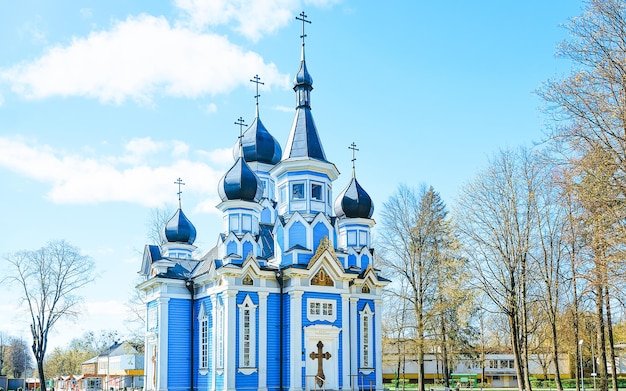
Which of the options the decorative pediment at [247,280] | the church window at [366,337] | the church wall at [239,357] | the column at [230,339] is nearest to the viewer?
the column at [230,339]

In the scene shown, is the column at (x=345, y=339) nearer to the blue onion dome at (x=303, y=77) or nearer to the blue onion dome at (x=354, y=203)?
the blue onion dome at (x=354, y=203)

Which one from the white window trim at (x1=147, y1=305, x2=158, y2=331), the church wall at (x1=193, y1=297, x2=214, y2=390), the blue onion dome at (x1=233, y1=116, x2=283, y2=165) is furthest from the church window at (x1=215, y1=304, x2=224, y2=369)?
the blue onion dome at (x1=233, y1=116, x2=283, y2=165)

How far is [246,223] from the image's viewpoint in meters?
28.5

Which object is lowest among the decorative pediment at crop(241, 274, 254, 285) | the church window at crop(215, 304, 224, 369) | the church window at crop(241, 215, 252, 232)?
the church window at crop(215, 304, 224, 369)

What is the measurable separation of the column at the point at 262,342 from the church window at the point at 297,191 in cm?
420

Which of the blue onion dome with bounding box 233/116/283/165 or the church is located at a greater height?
the blue onion dome with bounding box 233/116/283/165

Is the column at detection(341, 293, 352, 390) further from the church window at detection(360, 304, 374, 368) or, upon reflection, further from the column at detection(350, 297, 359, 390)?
the church window at detection(360, 304, 374, 368)

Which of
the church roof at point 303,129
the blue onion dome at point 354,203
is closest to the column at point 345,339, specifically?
the blue onion dome at point 354,203

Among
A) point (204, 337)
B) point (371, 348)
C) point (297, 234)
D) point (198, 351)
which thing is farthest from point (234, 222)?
point (371, 348)

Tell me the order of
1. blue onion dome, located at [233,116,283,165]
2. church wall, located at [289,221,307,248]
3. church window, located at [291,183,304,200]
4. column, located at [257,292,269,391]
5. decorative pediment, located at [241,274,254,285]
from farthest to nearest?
1. blue onion dome, located at [233,116,283,165]
2. church window, located at [291,183,304,200]
3. church wall, located at [289,221,307,248]
4. decorative pediment, located at [241,274,254,285]
5. column, located at [257,292,269,391]

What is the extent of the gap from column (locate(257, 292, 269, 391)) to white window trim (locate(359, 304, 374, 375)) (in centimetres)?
430

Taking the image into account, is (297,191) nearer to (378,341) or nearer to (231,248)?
(231,248)

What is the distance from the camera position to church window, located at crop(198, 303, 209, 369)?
28078 mm

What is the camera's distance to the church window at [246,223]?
28422mm
